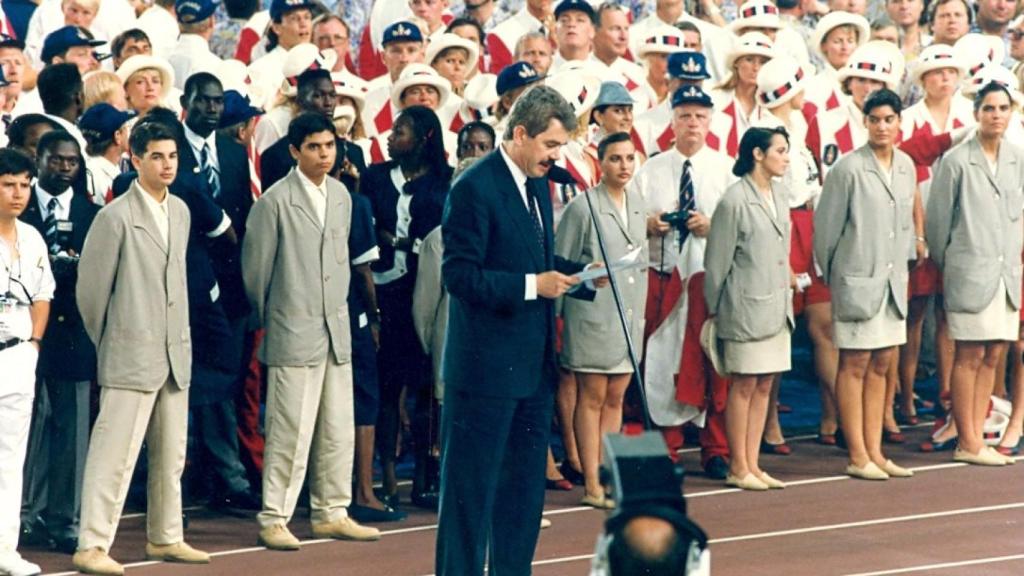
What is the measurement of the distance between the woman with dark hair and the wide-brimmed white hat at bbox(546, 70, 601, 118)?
1.25 meters

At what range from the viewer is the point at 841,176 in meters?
11.4

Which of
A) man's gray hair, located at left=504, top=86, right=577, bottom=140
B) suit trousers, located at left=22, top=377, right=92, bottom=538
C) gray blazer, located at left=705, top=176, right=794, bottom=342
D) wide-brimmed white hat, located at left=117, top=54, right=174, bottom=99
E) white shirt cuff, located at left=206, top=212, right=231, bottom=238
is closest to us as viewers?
man's gray hair, located at left=504, top=86, right=577, bottom=140

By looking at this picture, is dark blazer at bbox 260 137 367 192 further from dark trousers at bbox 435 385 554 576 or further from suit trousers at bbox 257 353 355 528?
dark trousers at bbox 435 385 554 576

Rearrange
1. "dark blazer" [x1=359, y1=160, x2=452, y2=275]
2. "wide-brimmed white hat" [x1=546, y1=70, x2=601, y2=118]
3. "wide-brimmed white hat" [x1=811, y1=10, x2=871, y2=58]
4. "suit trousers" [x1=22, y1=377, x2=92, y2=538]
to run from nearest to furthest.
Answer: "suit trousers" [x1=22, y1=377, x2=92, y2=538] → "dark blazer" [x1=359, y1=160, x2=452, y2=275] → "wide-brimmed white hat" [x1=546, y1=70, x2=601, y2=118] → "wide-brimmed white hat" [x1=811, y1=10, x2=871, y2=58]

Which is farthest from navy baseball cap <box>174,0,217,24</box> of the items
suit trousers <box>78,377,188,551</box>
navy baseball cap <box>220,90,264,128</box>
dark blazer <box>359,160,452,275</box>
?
suit trousers <box>78,377,188,551</box>

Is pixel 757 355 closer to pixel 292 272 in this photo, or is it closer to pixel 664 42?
pixel 292 272

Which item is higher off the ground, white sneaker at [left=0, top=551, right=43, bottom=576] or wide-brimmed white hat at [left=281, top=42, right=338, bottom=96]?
wide-brimmed white hat at [left=281, top=42, right=338, bottom=96]

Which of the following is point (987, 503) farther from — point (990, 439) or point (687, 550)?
point (687, 550)

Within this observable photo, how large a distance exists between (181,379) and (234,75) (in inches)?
95.9

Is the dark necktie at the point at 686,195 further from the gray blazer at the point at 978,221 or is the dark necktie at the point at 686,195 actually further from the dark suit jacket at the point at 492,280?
the dark suit jacket at the point at 492,280

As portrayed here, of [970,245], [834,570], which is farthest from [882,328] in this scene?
[834,570]

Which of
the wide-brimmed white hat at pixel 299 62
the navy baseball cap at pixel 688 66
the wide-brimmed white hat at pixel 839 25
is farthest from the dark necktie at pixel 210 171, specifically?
the wide-brimmed white hat at pixel 839 25

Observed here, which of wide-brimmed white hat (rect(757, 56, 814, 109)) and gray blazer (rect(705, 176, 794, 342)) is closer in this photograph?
gray blazer (rect(705, 176, 794, 342))

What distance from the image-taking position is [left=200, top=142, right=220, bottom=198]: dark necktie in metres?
10.3
